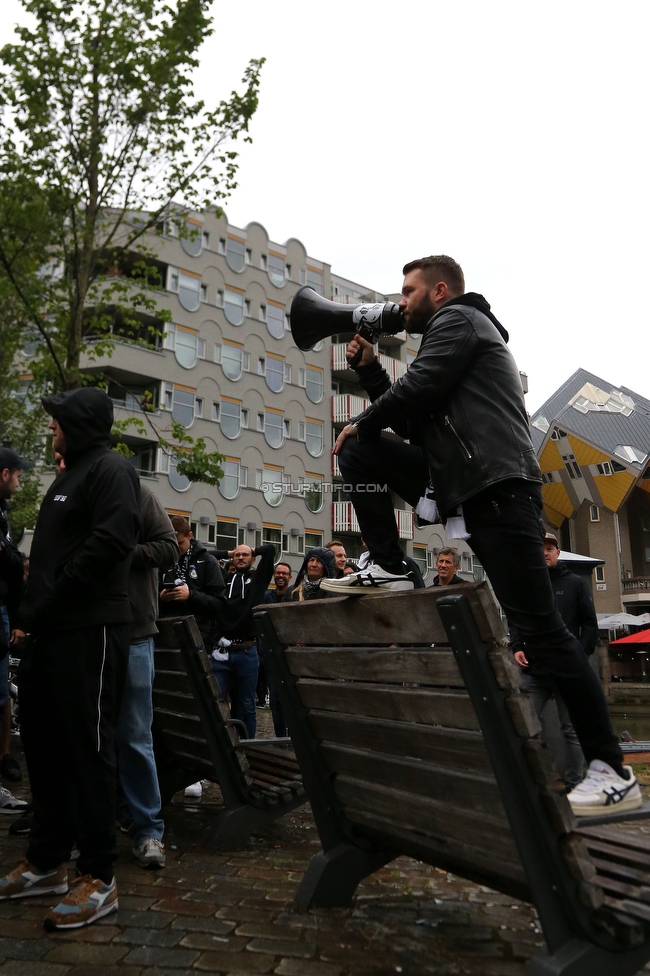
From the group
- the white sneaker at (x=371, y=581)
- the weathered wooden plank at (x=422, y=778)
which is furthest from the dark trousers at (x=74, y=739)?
the white sneaker at (x=371, y=581)

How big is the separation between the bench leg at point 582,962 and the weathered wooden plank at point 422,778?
384 millimetres

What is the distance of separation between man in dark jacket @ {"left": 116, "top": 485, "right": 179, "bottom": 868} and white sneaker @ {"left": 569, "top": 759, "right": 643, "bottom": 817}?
2461mm

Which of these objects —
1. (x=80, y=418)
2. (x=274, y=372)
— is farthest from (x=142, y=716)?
(x=274, y=372)

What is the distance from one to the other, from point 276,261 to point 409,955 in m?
51.5

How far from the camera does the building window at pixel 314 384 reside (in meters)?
52.2

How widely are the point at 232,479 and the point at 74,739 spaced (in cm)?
4243

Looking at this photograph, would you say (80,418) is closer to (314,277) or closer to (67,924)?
(67,924)

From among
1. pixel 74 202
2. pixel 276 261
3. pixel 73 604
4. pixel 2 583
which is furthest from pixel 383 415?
pixel 276 261

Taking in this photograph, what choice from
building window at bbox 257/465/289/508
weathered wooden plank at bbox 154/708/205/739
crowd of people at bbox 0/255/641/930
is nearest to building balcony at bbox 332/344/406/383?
building window at bbox 257/465/289/508

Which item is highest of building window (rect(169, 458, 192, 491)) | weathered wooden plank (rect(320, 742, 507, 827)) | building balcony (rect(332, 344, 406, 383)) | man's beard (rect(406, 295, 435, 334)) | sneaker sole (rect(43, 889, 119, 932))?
building balcony (rect(332, 344, 406, 383))

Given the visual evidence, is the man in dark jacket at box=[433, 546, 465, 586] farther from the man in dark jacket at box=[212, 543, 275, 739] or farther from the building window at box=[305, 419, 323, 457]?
the building window at box=[305, 419, 323, 457]

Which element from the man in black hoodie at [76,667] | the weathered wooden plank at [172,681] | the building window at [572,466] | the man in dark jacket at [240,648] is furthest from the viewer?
the building window at [572,466]

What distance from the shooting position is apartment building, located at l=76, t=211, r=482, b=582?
144ft

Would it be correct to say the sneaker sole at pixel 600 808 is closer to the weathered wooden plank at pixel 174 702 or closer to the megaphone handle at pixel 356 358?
the megaphone handle at pixel 356 358
